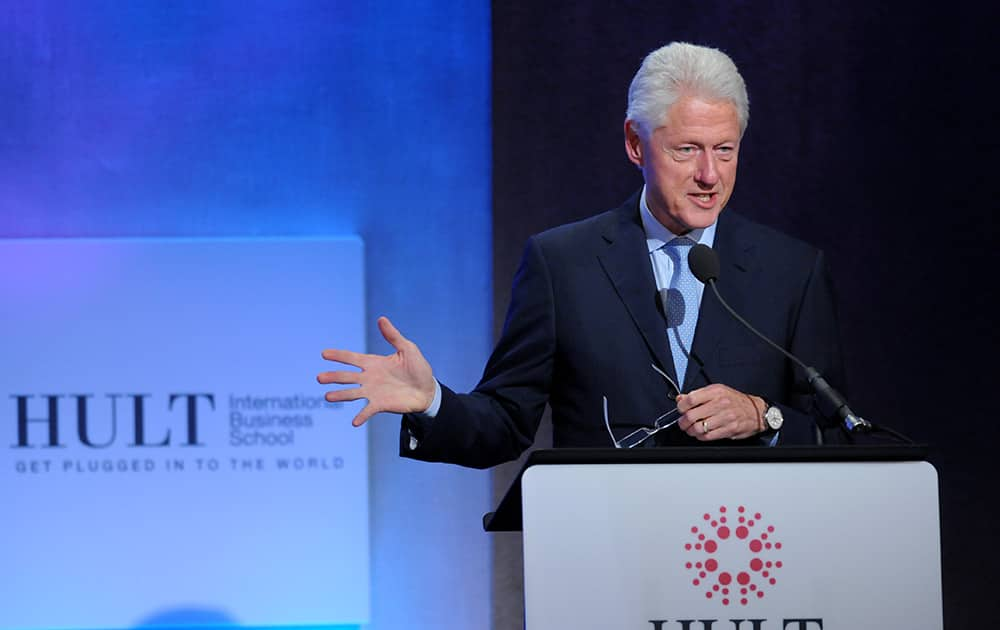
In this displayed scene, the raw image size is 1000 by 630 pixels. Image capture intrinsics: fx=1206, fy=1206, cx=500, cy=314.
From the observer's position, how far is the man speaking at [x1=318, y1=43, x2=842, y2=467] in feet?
7.39

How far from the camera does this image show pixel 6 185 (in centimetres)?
377

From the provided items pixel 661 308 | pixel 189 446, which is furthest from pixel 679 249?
pixel 189 446

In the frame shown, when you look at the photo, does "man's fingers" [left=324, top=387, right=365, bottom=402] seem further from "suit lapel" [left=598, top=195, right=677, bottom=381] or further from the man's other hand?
"suit lapel" [left=598, top=195, right=677, bottom=381]

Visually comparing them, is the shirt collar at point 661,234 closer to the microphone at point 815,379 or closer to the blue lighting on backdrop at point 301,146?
the microphone at point 815,379

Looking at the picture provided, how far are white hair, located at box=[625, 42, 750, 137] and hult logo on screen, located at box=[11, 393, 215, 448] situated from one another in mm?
1886

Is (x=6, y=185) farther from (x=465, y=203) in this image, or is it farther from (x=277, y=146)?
(x=465, y=203)

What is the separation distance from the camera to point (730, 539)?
1601 mm

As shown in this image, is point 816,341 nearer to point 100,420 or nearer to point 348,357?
point 348,357

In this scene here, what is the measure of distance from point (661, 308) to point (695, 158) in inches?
11.4

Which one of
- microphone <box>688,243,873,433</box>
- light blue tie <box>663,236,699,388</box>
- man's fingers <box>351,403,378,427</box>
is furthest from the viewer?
light blue tie <box>663,236,699,388</box>

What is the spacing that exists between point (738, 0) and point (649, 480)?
2.47m

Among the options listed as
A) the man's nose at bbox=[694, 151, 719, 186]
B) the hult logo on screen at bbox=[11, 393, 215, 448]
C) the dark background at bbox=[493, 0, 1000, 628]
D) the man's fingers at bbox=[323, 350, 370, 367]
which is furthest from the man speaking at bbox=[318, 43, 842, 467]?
the hult logo on screen at bbox=[11, 393, 215, 448]

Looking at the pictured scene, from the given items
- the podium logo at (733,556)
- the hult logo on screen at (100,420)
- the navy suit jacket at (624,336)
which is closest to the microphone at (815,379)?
the podium logo at (733,556)

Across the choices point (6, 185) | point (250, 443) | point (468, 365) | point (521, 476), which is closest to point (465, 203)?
point (468, 365)
